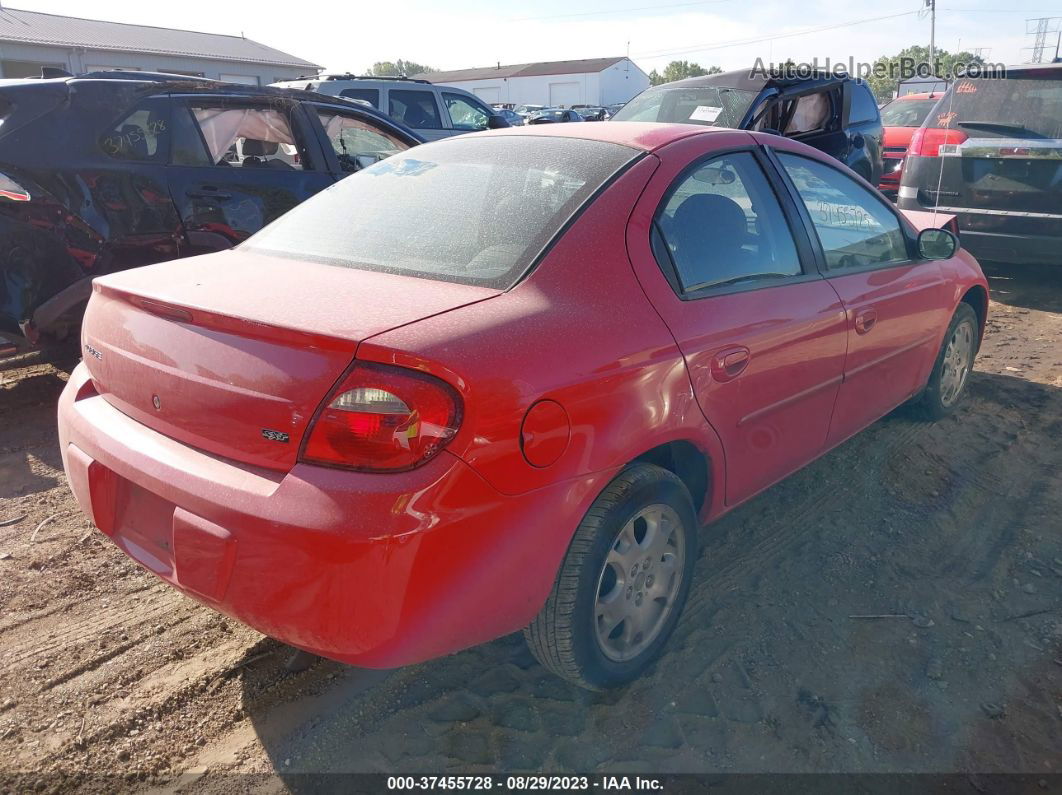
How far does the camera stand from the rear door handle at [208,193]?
486 cm

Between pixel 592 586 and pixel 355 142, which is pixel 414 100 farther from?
pixel 592 586

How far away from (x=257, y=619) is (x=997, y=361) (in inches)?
212

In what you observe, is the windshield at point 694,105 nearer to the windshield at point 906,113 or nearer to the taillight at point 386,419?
the windshield at point 906,113

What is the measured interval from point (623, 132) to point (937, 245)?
6.13ft

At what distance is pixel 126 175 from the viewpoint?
4.62 meters

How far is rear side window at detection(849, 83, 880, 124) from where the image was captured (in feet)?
31.0

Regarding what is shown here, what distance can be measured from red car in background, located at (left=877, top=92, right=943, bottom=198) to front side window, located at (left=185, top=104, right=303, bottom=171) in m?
7.55

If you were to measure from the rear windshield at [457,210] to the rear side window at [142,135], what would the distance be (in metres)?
2.19

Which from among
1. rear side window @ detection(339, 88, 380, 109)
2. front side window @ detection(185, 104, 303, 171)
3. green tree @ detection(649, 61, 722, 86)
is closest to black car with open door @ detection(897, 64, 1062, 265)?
front side window @ detection(185, 104, 303, 171)

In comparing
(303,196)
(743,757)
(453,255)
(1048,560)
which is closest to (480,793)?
(743,757)

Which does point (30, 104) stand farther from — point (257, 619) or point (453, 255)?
point (257, 619)

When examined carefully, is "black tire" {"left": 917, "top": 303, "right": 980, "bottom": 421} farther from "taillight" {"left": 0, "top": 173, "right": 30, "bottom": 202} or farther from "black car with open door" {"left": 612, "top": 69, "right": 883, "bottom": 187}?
"taillight" {"left": 0, "top": 173, "right": 30, "bottom": 202}

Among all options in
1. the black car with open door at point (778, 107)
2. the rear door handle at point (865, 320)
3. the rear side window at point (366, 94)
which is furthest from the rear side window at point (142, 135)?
the rear side window at point (366, 94)

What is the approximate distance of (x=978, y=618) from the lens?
9.63 feet
